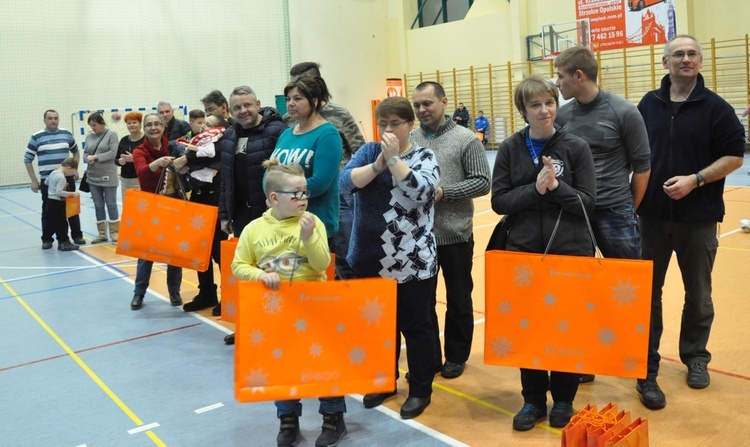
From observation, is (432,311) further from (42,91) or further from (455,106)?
(455,106)

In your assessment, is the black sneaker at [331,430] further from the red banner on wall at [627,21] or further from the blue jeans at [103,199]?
the red banner on wall at [627,21]

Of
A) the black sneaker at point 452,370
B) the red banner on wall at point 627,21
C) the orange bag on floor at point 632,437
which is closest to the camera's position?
the orange bag on floor at point 632,437

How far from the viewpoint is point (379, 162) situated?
304cm

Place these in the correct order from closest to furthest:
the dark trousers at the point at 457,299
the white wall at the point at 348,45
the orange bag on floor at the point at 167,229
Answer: the dark trousers at the point at 457,299 < the orange bag on floor at the point at 167,229 < the white wall at the point at 348,45

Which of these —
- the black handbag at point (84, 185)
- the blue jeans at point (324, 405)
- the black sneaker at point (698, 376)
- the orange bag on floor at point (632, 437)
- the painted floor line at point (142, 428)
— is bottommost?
the painted floor line at point (142, 428)

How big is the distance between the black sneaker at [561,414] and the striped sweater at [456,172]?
1027mm

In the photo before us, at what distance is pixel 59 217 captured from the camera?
8.91 metres

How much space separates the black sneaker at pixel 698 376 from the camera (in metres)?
3.58

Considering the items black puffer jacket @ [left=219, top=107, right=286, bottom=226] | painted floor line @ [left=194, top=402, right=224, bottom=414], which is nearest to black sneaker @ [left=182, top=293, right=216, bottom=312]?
black puffer jacket @ [left=219, top=107, right=286, bottom=226]

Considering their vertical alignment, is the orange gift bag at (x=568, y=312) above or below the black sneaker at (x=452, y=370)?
above

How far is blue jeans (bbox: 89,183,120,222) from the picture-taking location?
912cm

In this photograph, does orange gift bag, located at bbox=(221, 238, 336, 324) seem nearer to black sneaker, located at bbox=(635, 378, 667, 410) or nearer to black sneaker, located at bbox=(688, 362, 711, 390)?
black sneaker, located at bbox=(635, 378, 667, 410)

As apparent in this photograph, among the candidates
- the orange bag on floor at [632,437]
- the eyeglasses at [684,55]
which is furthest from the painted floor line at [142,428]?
the eyeglasses at [684,55]

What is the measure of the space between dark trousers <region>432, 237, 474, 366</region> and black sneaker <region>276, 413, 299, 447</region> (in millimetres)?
988
